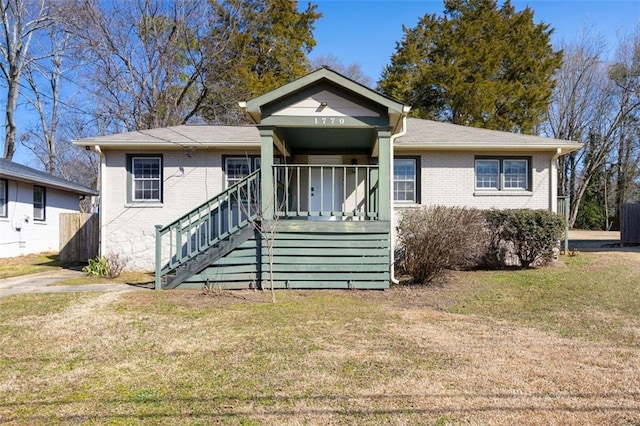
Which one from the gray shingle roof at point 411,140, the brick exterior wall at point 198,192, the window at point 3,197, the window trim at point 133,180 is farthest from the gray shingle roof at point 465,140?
the window at point 3,197

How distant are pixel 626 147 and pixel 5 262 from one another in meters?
38.4

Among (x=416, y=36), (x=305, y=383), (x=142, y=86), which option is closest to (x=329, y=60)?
(x=416, y=36)

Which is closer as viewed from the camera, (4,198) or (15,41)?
(4,198)

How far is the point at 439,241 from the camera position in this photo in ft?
25.8

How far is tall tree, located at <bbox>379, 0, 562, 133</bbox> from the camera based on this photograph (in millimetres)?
23828

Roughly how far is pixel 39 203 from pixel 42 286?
379 inches

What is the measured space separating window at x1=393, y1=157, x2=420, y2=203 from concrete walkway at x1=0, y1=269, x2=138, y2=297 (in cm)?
696

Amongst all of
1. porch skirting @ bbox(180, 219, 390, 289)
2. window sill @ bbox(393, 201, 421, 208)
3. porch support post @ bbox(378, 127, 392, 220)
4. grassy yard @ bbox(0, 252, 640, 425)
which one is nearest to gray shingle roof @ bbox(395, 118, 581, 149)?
window sill @ bbox(393, 201, 421, 208)

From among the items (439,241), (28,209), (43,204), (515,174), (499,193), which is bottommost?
(439,241)

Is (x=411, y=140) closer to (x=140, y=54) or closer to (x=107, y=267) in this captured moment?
(x=107, y=267)

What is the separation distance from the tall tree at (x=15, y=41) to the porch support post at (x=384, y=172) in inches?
849

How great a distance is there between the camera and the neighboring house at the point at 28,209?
13.9m

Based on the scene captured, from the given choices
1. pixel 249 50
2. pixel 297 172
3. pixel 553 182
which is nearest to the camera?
pixel 297 172

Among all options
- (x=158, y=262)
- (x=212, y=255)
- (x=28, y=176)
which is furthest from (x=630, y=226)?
(x=28, y=176)
